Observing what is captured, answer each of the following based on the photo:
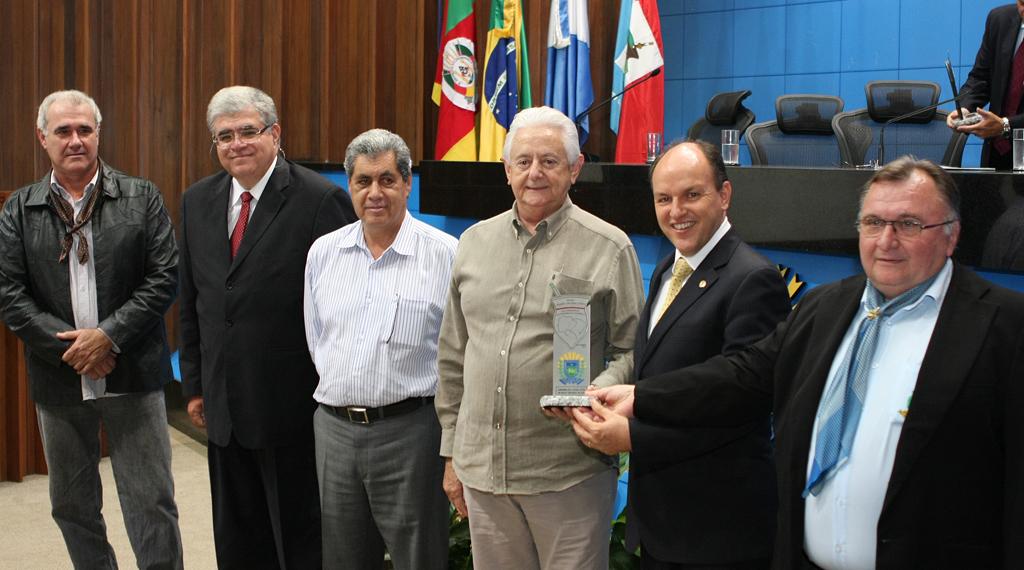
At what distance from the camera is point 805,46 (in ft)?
25.4

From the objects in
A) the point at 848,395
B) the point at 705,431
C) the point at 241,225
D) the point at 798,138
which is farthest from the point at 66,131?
the point at 798,138

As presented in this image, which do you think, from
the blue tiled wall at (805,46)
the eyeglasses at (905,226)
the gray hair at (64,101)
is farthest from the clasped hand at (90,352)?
the blue tiled wall at (805,46)

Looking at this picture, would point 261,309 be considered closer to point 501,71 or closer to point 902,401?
point 902,401

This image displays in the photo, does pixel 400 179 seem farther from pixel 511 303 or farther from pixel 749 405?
pixel 749 405

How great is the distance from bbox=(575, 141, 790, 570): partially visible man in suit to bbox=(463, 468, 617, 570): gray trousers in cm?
19

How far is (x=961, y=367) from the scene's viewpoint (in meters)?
1.68

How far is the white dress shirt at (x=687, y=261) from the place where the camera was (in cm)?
219

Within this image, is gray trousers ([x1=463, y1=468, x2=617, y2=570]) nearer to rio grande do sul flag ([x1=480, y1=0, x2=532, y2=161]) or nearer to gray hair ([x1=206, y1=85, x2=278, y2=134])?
gray hair ([x1=206, y1=85, x2=278, y2=134])

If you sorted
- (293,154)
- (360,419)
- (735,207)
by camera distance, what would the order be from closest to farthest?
1. (360,419)
2. (735,207)
3. (293,154)

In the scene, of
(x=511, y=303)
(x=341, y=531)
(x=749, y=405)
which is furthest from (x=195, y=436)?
(x=749, y=405)

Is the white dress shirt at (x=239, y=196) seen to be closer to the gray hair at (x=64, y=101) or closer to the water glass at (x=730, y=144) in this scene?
the gray hair at (x=64, y=101)

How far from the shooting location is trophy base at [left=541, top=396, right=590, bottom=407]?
2.19 m

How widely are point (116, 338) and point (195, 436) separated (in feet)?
8.79

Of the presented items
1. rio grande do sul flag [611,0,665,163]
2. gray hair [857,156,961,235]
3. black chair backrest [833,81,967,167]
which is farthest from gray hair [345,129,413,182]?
rio grande do sul flag [611,0,665,163]
